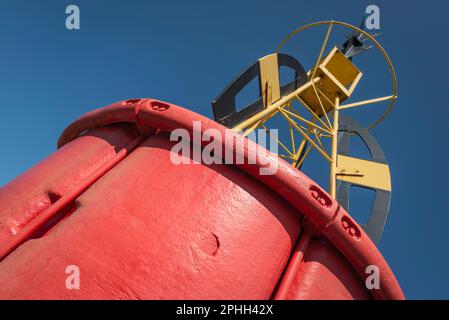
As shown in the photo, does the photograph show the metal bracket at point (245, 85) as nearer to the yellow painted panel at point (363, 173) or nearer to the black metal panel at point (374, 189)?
the yellow painted panel at point (363, 173)

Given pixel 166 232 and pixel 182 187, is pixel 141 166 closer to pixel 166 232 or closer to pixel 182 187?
pixel 182 187

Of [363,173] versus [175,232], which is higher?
[175,232]

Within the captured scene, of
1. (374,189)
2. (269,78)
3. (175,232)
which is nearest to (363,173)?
(374,189)

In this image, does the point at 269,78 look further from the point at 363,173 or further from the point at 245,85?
the point at 363,173

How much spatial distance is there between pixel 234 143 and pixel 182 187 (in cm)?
38

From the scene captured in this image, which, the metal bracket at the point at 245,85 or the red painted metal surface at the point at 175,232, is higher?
the metal bracket at the point at 245,85

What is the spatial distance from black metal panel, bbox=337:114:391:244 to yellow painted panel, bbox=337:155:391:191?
10cm

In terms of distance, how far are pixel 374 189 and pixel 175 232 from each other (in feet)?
17.6

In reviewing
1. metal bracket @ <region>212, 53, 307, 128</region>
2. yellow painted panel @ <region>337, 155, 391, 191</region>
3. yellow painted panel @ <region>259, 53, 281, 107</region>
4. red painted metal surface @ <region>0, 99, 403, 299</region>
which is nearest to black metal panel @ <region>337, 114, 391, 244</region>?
yellow painted panel @ <region>337, 155, 391, 191</region>

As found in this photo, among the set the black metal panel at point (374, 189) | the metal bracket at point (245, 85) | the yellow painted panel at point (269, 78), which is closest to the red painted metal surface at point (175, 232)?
the metal bracket at point (245, 85)

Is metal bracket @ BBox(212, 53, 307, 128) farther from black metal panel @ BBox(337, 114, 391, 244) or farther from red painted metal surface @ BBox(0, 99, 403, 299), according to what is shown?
red painted metal surface @ BBox(0, 99, 403, 299)

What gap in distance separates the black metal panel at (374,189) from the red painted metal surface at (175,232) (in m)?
3.92

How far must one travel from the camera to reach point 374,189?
6141mm

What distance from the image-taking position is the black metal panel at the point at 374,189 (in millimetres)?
5484
